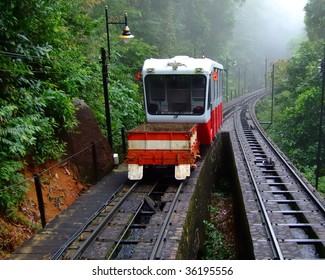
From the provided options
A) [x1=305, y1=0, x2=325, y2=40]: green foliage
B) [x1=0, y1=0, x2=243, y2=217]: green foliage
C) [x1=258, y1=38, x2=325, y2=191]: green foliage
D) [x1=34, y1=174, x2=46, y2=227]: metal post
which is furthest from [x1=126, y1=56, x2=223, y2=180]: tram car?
[x1=305, y1=0, x2=325, y2=40]: green foliage

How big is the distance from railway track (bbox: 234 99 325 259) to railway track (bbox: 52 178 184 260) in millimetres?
1952

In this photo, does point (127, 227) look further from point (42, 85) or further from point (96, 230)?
point (42, 85)

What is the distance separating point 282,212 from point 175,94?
211 inches

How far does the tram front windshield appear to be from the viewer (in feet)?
41.3

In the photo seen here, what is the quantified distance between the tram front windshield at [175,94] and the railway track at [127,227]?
3.09 metres

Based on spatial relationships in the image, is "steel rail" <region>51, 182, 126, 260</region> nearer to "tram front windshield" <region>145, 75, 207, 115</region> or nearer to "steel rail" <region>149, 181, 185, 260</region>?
"steel rail" <region>149, 181, 185, 260</region>

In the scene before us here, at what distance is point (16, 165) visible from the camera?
7.94 metres

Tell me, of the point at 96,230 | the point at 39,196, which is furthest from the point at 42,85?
the point at 96,230

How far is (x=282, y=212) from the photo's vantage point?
9469 millimetres

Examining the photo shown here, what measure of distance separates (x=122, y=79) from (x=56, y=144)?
37.3 ft

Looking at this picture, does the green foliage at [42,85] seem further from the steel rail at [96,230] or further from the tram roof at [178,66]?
the tram roof at [178,66]

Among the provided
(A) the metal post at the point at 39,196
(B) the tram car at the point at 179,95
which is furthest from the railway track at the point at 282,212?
(A) the metal post at the point at 39,196

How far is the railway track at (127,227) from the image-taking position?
689 centimetres
